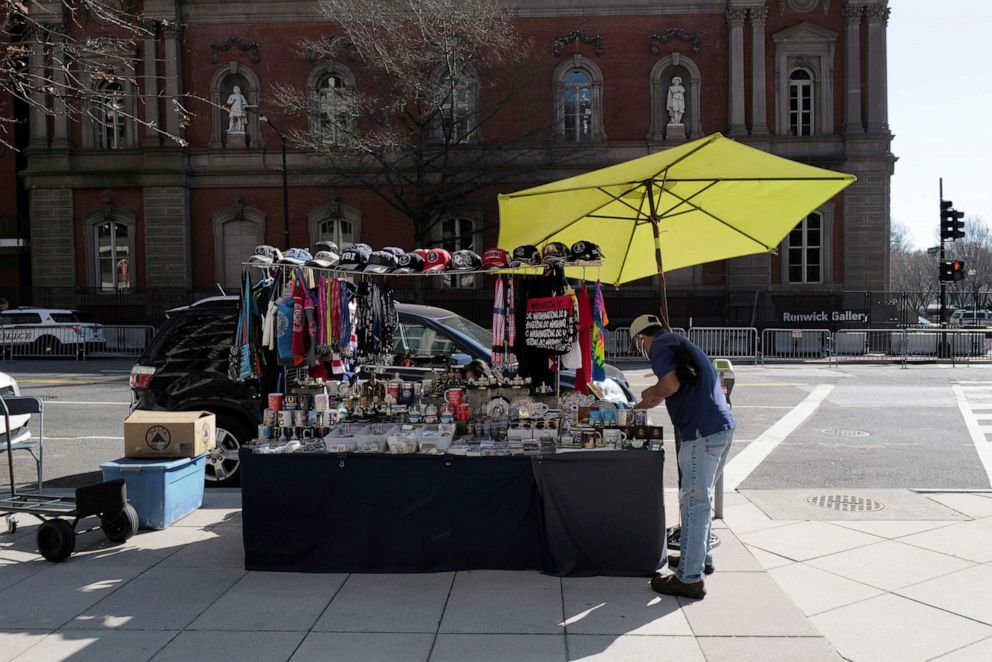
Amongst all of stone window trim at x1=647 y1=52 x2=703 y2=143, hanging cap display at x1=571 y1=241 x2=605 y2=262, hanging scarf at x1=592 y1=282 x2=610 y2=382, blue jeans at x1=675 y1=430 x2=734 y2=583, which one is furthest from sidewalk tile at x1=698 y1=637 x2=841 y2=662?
stone window trim at x1=647 y1=52 x2=703 y2=143

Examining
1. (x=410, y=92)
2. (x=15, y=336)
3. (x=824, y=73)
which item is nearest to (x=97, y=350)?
(x=15, y=336)

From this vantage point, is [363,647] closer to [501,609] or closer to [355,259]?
[501,609]

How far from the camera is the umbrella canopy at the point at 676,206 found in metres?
6.07

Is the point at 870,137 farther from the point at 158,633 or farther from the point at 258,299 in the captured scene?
the point at 158,633

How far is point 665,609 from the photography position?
5.01 meters

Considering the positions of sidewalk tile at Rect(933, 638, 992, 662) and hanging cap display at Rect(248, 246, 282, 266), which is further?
hanging cap display at Rect(248, 246, 282, 266)

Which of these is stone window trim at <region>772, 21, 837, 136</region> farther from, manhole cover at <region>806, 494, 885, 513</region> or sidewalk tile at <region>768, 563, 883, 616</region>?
sidewalk tile at <region>768, 563, 883, 616</region>

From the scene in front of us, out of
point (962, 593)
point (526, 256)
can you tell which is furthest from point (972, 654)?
point (526, 256)

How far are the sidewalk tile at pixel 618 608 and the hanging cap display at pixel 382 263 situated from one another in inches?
123

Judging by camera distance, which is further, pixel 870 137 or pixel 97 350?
pixel 870 137

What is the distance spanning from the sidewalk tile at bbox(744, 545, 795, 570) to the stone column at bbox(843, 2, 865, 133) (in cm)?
2673

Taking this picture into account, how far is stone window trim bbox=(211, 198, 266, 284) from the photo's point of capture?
30375mm

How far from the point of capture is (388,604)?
510 cm

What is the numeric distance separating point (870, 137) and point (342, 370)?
2731 centimetres
